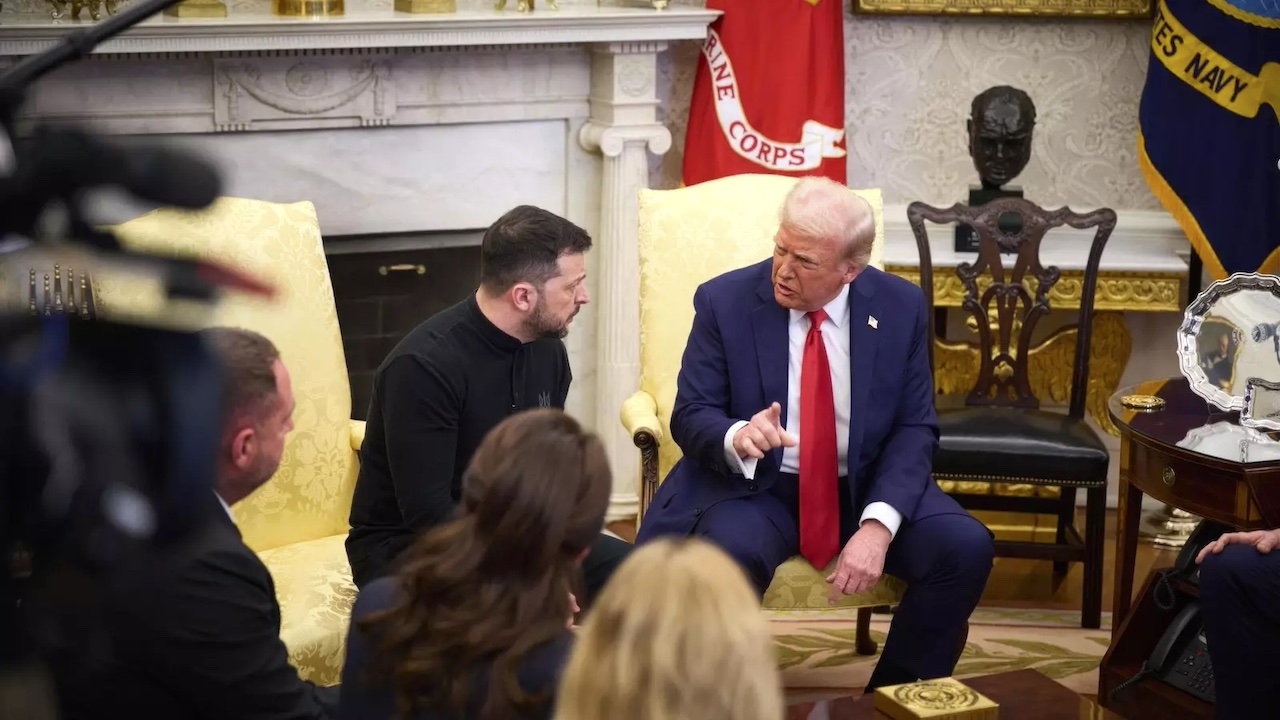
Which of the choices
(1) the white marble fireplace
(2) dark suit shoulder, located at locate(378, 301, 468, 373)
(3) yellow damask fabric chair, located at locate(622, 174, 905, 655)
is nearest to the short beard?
(2) dark suit shoulder, located at locate(378, 301, 468, 373)

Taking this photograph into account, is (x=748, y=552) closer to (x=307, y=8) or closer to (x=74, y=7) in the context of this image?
(x=307, y=8)

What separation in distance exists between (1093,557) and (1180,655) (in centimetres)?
58

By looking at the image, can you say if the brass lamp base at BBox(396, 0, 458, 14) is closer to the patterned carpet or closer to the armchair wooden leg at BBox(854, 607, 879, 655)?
the patterned carpet

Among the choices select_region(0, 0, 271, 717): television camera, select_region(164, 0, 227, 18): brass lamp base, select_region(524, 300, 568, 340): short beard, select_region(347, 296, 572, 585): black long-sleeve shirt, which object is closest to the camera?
select_region(0, 0, 271, 717): television camera

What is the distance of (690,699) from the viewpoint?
3.45 ft

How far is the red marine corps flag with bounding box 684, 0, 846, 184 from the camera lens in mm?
4184

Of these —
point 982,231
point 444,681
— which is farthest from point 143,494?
point 982,231

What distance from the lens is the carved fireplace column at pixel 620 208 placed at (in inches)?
166

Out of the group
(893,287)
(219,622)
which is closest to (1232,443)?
(893,287)

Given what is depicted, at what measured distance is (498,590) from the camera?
1.41 metres

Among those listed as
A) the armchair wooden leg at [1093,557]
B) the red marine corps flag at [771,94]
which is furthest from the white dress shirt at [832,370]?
the red marine corps flag at [771,94]

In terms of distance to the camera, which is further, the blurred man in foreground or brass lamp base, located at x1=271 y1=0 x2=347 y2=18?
brass lamp base, located at x1=271 y1=0 x2=347 y2=18

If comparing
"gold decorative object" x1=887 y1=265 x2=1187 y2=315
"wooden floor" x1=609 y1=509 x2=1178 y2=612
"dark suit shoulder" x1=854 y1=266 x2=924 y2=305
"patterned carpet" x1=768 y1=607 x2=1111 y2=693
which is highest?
"dark suit shoulder" x1=854 y1=266 x2=924 y2=305

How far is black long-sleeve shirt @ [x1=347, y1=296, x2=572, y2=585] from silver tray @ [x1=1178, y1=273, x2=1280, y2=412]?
1.51 m
